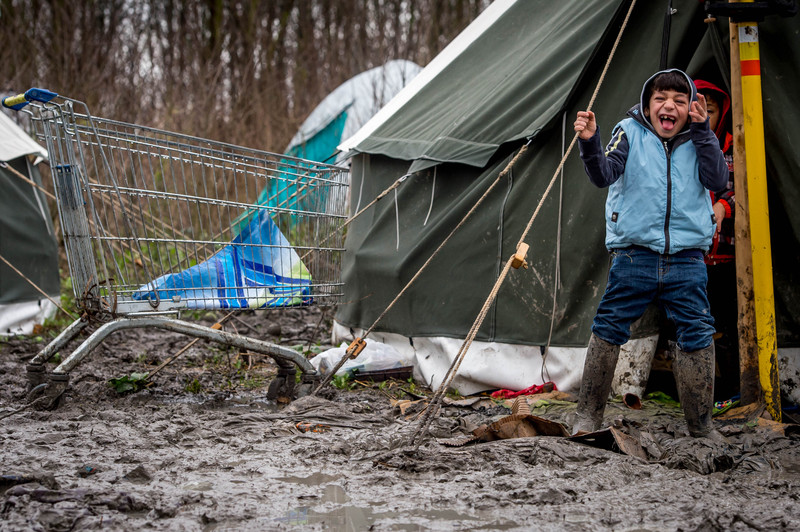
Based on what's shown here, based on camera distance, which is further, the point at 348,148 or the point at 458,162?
the point at 348,148

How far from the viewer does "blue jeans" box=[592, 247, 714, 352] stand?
348cm

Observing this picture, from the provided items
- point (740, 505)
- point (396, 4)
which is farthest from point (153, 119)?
point (740, 505)

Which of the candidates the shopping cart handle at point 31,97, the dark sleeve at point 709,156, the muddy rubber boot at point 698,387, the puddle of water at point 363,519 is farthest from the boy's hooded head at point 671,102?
the shopping cart handle at point 31,97

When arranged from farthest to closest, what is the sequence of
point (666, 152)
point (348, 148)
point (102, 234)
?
point (348, 148)
point (102, 234)
point (666, 152)

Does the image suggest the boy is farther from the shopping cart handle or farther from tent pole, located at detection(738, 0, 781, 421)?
the shopping cart handle

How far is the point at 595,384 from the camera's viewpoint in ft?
11.7

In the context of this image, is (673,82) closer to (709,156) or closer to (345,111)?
(709,156)

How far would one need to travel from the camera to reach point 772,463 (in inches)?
127

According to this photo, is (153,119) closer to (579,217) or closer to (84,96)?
(84,96)

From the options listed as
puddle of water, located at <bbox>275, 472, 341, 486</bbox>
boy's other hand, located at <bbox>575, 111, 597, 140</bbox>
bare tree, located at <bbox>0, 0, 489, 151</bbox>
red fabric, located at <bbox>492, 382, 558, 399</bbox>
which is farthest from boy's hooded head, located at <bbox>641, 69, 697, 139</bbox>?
bare tree, located at <bbox>0, 0, 489, 151</bbox>

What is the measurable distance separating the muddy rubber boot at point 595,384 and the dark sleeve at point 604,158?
719 mm

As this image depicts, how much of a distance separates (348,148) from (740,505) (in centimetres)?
381

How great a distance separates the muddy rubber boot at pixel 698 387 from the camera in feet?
11.4

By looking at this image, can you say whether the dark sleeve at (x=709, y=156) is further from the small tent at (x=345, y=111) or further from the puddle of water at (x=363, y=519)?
the small tent at (x=345, y=111)
